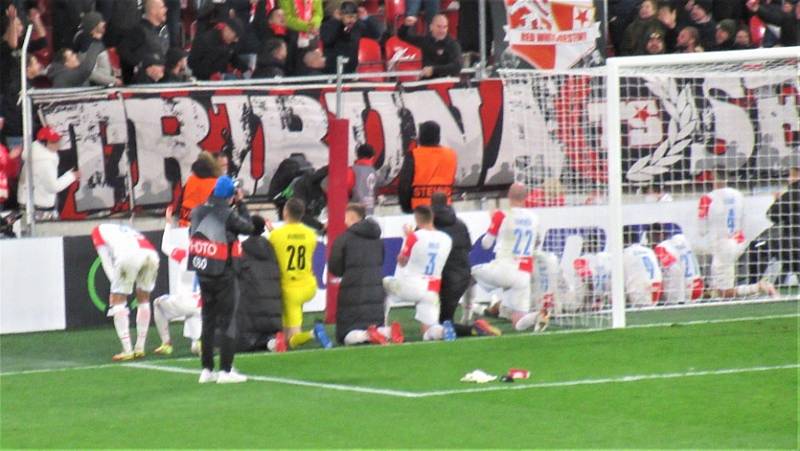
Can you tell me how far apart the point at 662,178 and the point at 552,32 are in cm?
246

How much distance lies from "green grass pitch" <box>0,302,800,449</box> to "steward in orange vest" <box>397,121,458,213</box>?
2694 millimetres

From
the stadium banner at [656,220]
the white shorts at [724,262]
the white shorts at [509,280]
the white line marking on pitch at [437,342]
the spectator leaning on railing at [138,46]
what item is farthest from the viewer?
the spectator leaning on railing at [138,46]

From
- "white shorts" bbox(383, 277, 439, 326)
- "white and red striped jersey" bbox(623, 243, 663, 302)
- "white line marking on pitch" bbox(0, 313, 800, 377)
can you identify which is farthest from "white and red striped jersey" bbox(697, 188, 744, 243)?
"white shorts" bbox(383, 277, 439, 326)

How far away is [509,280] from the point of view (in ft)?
63.3

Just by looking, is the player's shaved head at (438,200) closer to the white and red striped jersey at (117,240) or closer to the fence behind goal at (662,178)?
the fence behind goal at (662,178)

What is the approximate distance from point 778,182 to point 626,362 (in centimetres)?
633

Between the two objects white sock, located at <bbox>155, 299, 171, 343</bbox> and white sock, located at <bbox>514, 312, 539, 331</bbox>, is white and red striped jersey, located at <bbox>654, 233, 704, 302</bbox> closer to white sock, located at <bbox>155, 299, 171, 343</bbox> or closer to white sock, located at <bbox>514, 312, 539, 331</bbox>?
white sock, located at <bbox>514, 312, 539, 331</bbox>

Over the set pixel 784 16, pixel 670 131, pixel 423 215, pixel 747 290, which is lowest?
pixel 747 290

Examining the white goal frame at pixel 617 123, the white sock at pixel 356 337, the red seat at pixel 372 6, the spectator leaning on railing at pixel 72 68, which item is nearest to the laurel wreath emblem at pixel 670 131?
the white goal frame at pixel 617 123

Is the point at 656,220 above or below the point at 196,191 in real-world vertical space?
below

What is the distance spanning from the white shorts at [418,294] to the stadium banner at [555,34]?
361 centimetres

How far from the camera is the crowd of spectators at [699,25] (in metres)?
26.3

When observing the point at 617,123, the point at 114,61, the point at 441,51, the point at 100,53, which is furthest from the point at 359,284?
the point at 441,51

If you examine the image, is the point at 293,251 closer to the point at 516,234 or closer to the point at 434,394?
the point at 516,234
